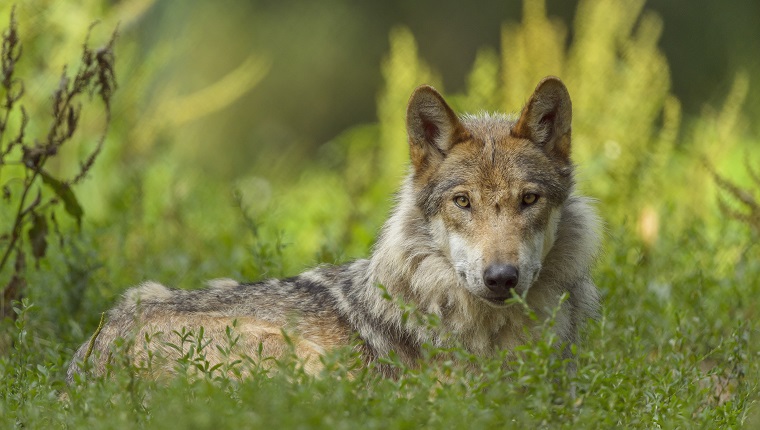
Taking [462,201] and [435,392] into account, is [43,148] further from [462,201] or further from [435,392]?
[435,392]

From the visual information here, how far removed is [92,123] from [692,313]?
5.81 meters

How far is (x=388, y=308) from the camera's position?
5.34 m

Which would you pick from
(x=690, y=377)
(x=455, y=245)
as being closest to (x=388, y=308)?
(x=455, y=245)

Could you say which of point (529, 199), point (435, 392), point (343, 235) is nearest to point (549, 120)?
point (529, 199)

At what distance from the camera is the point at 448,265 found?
5254 millimetres

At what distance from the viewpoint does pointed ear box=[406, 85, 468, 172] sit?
5.22m

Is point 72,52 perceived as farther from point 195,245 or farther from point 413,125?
point 413,125

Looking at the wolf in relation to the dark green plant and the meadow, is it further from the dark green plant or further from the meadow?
the dark green plant

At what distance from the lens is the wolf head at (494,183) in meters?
4.83

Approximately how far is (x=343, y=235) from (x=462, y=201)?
410 cm

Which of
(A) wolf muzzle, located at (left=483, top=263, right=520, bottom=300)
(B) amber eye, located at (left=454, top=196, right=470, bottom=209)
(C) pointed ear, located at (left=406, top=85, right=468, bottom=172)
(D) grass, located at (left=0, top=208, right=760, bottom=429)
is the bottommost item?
(D) grass, located at (left=0, top=208, right=760, bottom=429)

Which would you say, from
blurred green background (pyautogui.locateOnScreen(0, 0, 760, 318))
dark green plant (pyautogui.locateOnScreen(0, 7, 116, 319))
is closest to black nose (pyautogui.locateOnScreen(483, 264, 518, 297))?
blurred green background (pyautogui.locateOnScreen(0, 0, 760, 318))

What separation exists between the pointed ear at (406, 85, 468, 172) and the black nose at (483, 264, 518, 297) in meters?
0.85

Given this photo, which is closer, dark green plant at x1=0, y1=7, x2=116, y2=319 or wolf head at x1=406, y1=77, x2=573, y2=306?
wolf head at x1=406, y1=77, x2=573, y2=306
